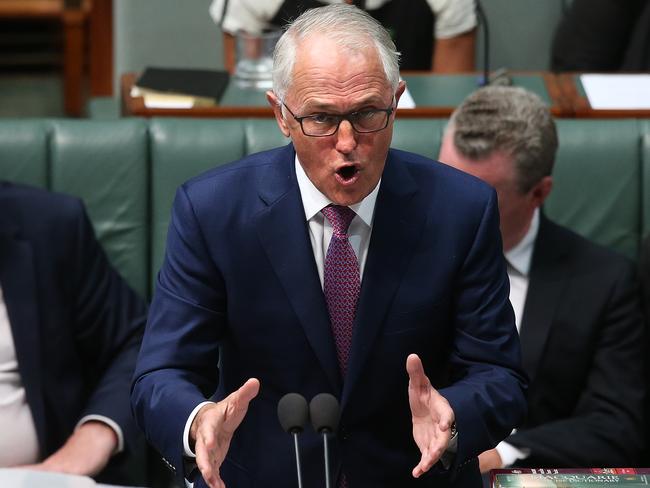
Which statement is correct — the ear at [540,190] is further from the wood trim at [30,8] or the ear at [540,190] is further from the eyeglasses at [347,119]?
the wood trim at [30,8]

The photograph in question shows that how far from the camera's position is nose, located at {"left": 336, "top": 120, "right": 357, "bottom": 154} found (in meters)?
1.58

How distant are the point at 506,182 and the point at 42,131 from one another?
Answer: 1.06m

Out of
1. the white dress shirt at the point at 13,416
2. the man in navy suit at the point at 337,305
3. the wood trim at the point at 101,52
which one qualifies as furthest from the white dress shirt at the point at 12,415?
the wood trim at the point at 101,52

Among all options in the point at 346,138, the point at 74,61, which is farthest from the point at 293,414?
the point at 74,61

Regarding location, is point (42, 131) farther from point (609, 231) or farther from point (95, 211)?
point (609, 231)

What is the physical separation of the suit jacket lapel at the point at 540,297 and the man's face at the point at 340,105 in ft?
2.79

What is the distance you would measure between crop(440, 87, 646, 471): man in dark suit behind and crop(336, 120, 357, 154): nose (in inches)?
31.5

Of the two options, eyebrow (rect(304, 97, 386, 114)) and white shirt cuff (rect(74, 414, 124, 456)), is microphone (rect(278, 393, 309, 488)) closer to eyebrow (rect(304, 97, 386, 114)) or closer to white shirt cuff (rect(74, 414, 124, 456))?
eyebrow (rect(304, 97, 386, 114))

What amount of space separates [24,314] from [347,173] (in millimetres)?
956

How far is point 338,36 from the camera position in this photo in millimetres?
1578

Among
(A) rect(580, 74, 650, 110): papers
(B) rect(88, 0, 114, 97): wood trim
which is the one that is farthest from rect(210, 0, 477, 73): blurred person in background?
(B) rect(88, 0, 114, 97): wood trim

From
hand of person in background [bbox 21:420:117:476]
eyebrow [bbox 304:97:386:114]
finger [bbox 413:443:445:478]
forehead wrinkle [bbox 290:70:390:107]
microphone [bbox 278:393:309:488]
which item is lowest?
hand of person in background [bbox 21:420:117:476]

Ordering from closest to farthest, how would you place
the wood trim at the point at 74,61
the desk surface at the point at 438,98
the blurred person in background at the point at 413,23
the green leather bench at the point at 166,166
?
1. the green leather bench at the point at 166,166
2. the desk surface at the point at 438,98
3. the blurred person in background at the point at 413,23
4. the wood trim at the point at 74,61

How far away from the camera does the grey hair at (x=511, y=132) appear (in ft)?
7.70
